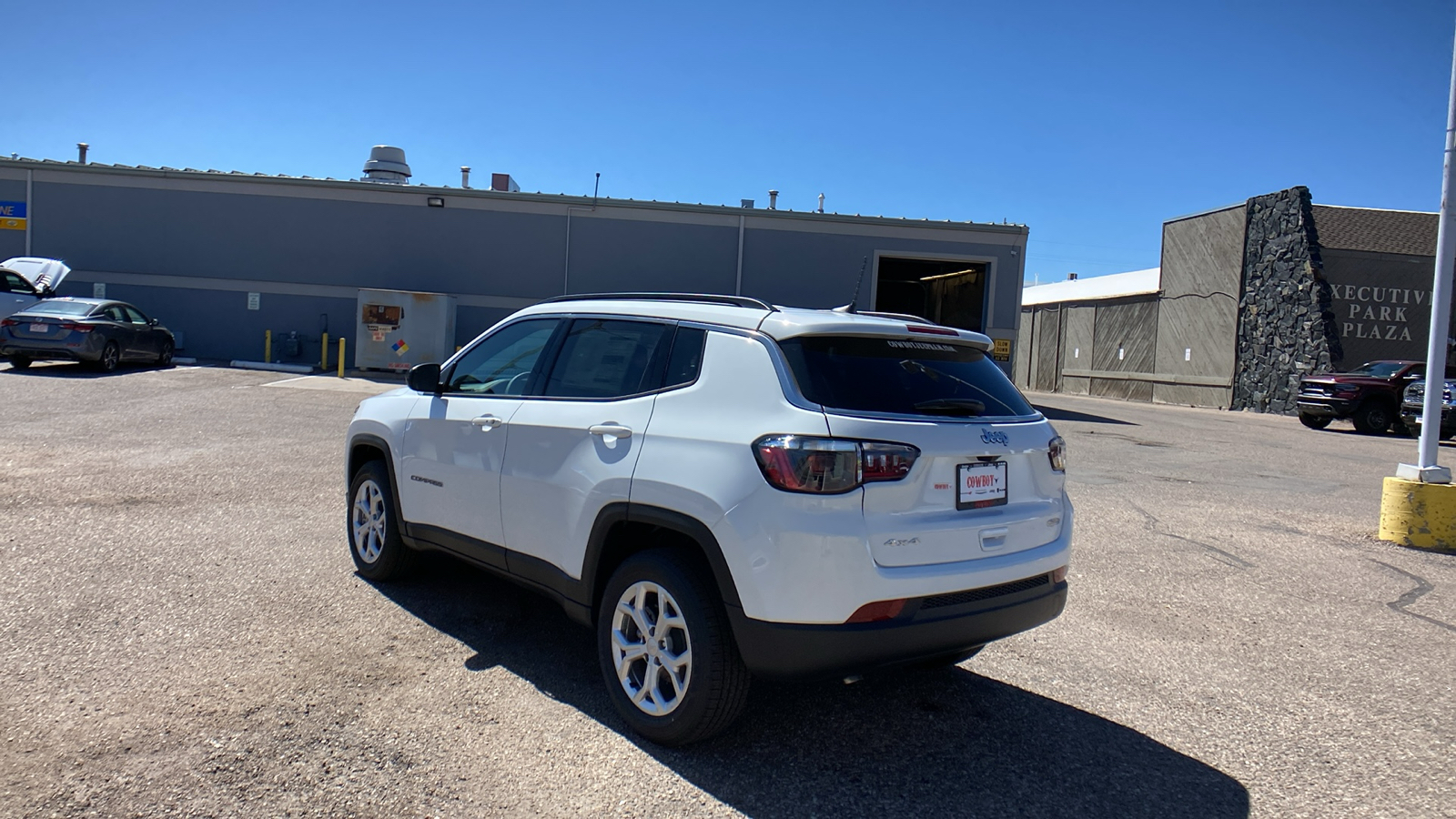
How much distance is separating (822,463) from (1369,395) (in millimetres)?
23121

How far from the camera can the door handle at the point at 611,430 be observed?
380cm

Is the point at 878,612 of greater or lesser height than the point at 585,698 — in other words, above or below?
above

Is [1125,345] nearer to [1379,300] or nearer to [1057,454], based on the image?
[1379,300]

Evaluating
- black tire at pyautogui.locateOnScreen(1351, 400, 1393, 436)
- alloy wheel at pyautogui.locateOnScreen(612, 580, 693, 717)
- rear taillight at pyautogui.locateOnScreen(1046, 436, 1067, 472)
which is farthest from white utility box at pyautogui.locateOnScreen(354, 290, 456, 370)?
black tire at pyautogui.locateOnScreen(1351, 400, 1393, 436)

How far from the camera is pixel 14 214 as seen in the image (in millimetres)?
Result: 23750

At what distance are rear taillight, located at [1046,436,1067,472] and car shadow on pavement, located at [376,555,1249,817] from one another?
3.53 feet

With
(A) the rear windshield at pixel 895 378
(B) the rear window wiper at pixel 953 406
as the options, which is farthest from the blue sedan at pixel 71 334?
(B) the rear window wiper at pixel 953 406

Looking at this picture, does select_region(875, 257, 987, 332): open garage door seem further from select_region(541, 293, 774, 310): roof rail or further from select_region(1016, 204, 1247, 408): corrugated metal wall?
select_region(541, 293, 774, 310): roof rail

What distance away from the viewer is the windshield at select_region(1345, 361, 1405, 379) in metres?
21.8

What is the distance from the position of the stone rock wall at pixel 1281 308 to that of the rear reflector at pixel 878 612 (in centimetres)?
2958

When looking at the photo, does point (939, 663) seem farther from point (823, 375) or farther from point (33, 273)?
point (33, 273)

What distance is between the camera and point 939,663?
382 centimetres

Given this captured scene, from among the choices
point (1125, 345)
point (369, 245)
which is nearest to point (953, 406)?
point (369, 245)

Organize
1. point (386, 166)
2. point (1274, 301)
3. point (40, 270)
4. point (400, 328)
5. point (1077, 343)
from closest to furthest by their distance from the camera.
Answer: point (40, 270), point (400, 328), point (386, 166), point (1274, 301), point (1077, 343)
